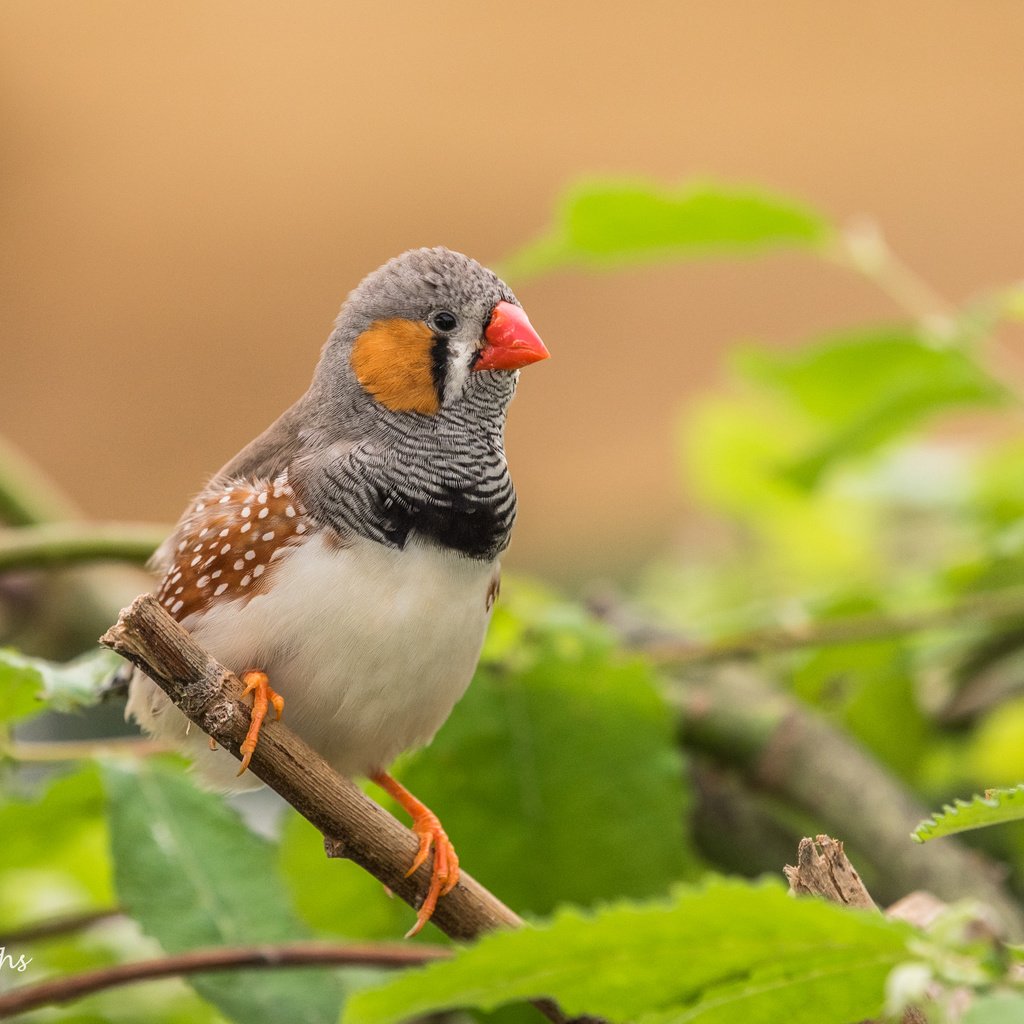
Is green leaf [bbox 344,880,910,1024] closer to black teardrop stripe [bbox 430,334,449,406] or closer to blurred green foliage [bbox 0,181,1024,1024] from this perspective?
blurred green foliage [bbox 0,181,1024,1024]

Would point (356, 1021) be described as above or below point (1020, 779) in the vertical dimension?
above

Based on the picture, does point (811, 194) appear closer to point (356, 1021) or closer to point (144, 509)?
point (144, 509)

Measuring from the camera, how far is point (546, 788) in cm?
137

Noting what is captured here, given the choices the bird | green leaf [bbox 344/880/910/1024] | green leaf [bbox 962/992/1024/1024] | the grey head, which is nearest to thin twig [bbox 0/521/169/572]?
the bird

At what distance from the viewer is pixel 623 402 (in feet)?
18.7

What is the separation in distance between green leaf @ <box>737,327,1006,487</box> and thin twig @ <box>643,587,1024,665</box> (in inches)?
7.4

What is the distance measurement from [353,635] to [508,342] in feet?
0.93

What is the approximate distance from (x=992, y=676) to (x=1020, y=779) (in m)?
0.15

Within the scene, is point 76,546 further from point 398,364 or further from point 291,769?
point 291,769

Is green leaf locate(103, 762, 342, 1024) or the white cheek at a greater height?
the white cheek

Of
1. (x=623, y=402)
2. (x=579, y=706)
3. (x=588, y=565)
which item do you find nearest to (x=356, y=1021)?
(x=579, y=706)

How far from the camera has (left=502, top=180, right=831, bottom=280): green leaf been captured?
5.20ft

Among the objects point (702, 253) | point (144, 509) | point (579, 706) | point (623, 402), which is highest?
point (702, 253)

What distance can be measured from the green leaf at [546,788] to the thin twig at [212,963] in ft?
0.83
